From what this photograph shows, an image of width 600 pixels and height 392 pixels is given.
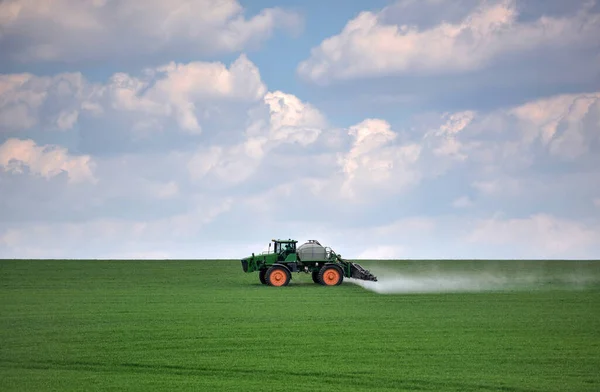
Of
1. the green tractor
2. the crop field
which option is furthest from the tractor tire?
the crop field

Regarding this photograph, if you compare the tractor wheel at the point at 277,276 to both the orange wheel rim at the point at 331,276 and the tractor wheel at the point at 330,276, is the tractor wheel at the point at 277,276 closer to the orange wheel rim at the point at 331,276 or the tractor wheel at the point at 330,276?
the tractor wheel at the point at 330,276

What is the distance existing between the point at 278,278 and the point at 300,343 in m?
22.2

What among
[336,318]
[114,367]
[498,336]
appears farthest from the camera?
[336,318]

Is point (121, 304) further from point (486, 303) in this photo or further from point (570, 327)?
point (570, 327)

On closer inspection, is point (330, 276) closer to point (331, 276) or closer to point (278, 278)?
point (331, 276)

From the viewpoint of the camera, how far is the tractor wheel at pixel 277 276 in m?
44.0

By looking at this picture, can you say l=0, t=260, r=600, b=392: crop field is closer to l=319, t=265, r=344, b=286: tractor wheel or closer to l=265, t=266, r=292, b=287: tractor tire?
l=319, t=265, r=344, b=286: tractor wheel

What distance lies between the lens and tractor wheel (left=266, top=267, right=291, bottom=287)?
4403 centimetres

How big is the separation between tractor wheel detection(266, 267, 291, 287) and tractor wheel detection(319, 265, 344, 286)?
5.43ft

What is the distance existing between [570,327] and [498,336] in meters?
3.29

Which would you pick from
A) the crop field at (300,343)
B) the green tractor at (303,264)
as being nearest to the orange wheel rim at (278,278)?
the green tractor at (303,264)

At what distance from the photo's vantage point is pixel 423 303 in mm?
34438

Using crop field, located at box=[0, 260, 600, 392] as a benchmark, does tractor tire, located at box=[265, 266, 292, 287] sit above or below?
above

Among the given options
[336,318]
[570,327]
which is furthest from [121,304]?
[570,327]
